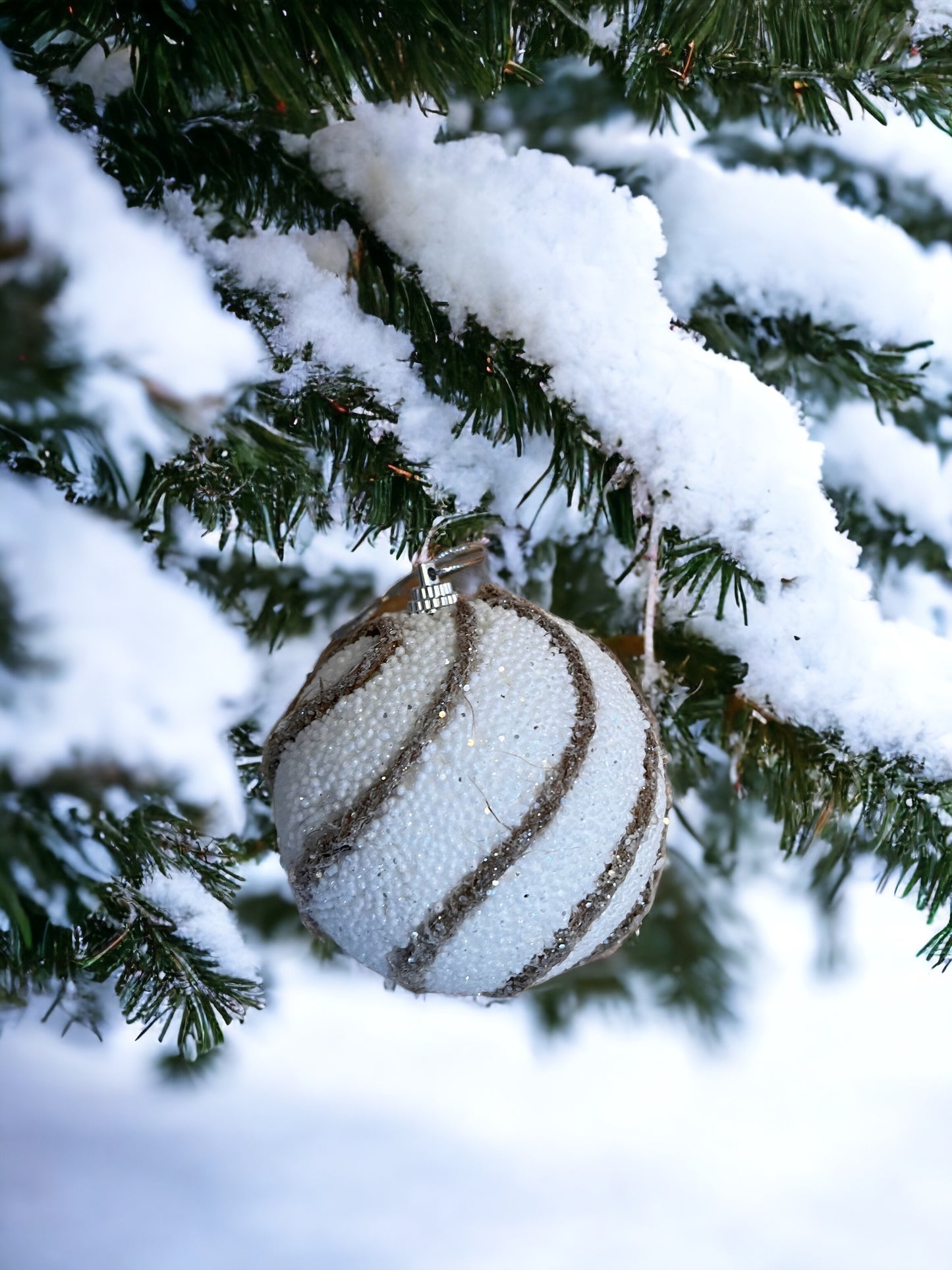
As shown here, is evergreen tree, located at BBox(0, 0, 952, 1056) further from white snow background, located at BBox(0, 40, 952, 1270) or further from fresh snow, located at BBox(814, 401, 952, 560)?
fresh snow, located at BBox(814, 401, 952, 560)

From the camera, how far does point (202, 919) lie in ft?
1.40

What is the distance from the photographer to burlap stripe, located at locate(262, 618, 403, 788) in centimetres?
40

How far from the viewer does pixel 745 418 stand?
0.41 meters

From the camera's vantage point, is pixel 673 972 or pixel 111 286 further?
pixel 673 972

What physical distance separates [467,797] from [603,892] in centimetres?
7

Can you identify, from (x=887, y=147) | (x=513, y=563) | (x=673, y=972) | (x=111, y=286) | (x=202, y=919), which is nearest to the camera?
(x=111, y=286)

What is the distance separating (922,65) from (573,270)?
165 mm

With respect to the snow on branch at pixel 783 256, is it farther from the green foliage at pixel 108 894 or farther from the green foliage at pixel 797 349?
the green foliage at pixel 108 894

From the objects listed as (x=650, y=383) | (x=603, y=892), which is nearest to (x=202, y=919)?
(x=603, y=892)

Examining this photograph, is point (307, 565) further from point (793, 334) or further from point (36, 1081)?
point (36, 1081)

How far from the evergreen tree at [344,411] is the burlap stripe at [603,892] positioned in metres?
0.09

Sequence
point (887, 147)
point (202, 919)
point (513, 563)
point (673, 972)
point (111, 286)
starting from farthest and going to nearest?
point (673, 972) < point (887, 147) < point (513, 563) < point (202, 919) < point (111, 286)

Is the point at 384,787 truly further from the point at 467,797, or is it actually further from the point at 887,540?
the point at 887,540

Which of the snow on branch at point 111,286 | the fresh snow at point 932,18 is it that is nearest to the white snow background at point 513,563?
the snow on branch at point 111,286
